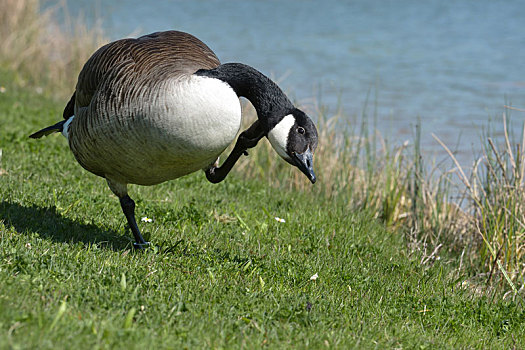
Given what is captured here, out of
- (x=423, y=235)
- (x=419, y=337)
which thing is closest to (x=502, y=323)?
(x=419, y=337)

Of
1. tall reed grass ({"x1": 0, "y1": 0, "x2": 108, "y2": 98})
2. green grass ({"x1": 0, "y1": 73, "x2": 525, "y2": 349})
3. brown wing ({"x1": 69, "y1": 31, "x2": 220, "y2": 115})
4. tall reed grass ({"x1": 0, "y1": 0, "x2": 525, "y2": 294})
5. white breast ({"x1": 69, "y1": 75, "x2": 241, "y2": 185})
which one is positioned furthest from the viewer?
tall reed grass ({"x1": 0, "y1": 0, "x2": 108, "y2": 98})

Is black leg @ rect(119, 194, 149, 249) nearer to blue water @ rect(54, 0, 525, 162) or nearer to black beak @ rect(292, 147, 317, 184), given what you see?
black beak @ rect(292, 147, 317, 184)

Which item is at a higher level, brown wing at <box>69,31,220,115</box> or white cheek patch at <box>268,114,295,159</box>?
brown wing at <box>69,31,220,115</box>

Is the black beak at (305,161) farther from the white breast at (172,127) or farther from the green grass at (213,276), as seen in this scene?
the green grass at (213,276)

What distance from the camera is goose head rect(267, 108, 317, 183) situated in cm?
412

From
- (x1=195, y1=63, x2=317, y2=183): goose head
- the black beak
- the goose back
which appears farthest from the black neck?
the black beak

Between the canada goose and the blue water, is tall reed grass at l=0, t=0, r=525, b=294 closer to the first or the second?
the blue water

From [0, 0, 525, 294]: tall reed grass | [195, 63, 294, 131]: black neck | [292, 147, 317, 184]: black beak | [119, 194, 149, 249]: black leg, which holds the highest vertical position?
[195, 63, 294, 131]: black neck

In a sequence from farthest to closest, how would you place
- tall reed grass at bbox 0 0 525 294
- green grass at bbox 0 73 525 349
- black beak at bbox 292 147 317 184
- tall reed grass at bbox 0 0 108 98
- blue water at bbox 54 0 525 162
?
blue water at bbox 54 0 525 162 < tall reed grass at bbox 0 0 108 98 < tall reed grass at bbox 0 0 525 294 < black beak at bbox 292 147 317 184 < green grass at bbox 0 73 525 349

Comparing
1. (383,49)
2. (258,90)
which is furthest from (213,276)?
(383,49)

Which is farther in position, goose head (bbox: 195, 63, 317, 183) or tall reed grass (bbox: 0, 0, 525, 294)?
tall reed grass (bbox: 0, 0, 525, 294)

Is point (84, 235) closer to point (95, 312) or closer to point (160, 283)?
point (160, 283)

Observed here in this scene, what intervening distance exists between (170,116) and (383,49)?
1648 centimetres

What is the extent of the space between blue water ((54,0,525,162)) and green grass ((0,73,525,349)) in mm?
3233
